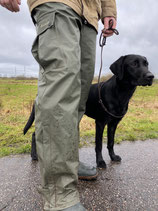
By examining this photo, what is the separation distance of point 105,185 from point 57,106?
1.10 meters

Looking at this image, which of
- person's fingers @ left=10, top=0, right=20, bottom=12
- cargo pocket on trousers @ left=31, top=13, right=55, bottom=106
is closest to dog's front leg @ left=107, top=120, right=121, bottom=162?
cargo pocket on trousers @ left=31, top=13, right=55, bottom=106

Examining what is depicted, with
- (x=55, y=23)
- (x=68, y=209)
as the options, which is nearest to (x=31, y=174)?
(x=68, y=209)

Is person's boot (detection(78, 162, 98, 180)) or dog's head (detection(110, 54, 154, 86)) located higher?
dog's head (detection(110, 54, 154, 86))

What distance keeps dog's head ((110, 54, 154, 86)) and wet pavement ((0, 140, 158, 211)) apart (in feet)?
3.55

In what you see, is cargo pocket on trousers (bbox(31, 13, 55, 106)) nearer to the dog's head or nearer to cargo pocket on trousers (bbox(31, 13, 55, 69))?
cargo pocket on trousers (bbox(31, 13, 55, 69))

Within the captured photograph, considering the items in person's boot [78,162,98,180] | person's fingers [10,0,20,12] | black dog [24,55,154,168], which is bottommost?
person's boot [78,162,98,180]

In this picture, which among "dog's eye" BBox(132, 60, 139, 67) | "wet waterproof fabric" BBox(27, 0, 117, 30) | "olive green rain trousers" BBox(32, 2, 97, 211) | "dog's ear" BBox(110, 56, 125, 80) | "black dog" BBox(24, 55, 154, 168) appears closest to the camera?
"olive green rain trousers" BBox(32, 2, 97, 211)

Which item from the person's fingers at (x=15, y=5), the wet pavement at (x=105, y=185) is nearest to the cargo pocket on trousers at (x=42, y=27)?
the person's fingers at (x=15, y=5)

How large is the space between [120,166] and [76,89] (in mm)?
1413

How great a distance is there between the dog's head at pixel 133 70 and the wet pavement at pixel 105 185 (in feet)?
3.55

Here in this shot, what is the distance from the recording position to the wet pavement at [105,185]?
53.8 inches

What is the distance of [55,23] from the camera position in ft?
3.62

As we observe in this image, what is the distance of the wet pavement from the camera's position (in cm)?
137

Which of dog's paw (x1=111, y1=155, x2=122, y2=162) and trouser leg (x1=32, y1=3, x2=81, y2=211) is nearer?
trouser leg (x1=32, y1=3, x2=81, y2=211)
